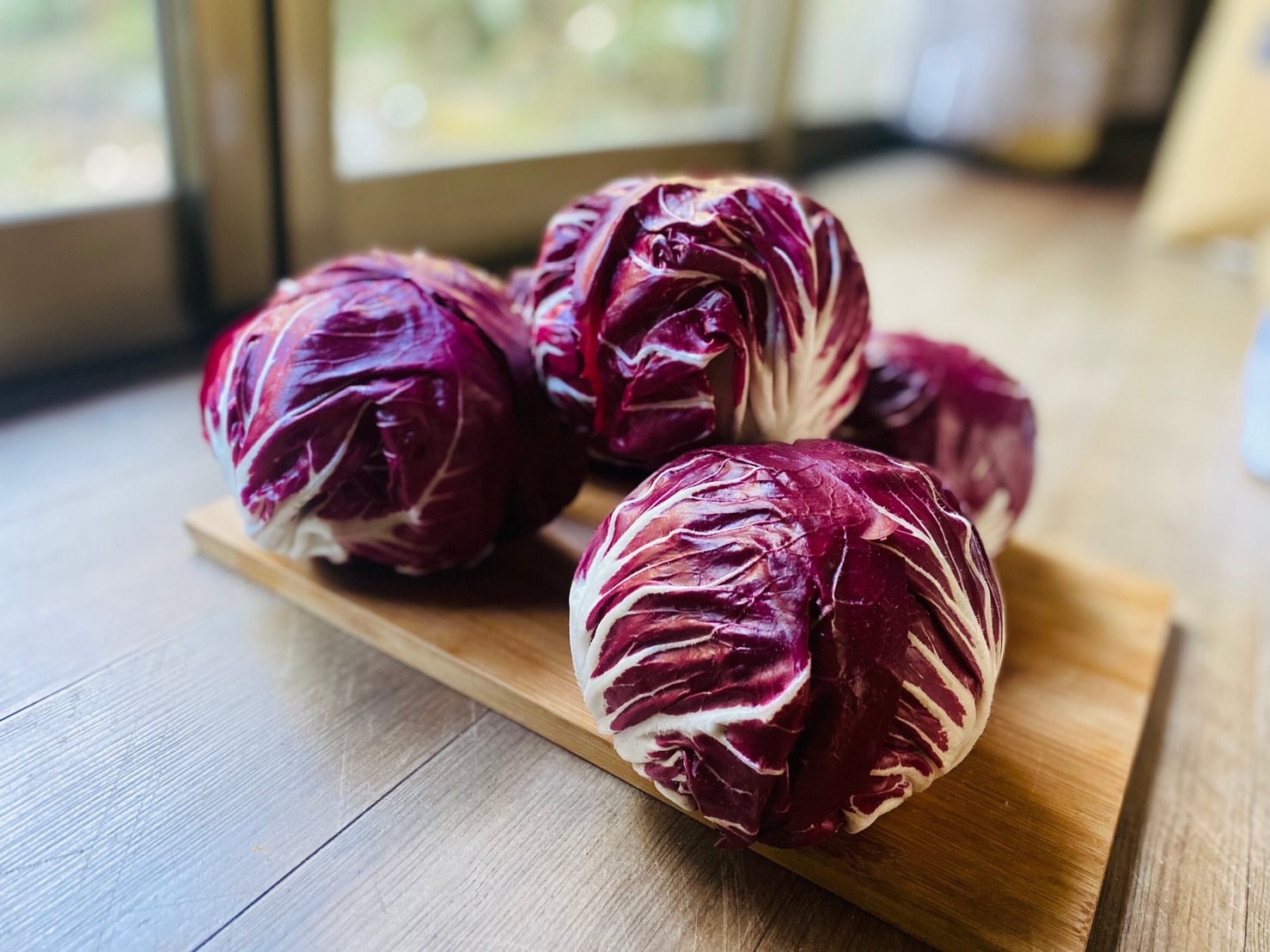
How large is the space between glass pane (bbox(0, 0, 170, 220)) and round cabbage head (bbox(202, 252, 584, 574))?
2.59 ft

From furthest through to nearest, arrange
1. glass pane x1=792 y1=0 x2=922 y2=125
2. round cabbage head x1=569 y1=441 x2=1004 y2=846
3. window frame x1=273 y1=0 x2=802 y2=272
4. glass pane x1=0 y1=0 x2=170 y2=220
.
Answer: glass pane x1=792 y1=0 x2=922 y2=125, window frame x1=273 y1=0 x2=802 y2=272, glass pane x1=0 y1=0 x2=170 y2=220, round cabbage head x1=569 y1=441 x2=1004 y2=846

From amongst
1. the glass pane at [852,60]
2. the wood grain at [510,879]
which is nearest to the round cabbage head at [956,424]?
the wood grain at [510,879]

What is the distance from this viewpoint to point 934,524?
27.2 inches

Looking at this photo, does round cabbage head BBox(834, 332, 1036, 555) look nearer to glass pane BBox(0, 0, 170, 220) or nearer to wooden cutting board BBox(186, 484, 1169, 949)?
wooden cutting board BBox(186, 484, 1169, 949)

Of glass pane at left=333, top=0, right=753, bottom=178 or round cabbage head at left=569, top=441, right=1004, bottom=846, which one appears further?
glass pane at left=333, top=0, right=753, bottom=178

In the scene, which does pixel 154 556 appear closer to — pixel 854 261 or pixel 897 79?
pixel 854 261

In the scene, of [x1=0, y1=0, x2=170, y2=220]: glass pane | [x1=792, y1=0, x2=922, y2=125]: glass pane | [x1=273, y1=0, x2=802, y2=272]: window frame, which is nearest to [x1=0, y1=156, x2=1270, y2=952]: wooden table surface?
[x1=0, y1=0, x2=170, y2=220]: glass pane

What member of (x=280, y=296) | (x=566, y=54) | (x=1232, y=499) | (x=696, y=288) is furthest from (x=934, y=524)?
(x=566, y=54)

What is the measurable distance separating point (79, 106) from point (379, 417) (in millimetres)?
1049

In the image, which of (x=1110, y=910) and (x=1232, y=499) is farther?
(x=1232, y=499)

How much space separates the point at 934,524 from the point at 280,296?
614mm

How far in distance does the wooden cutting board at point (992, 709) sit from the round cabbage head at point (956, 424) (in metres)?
0.13

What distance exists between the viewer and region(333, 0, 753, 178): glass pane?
1930mm

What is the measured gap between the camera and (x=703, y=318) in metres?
0.77
